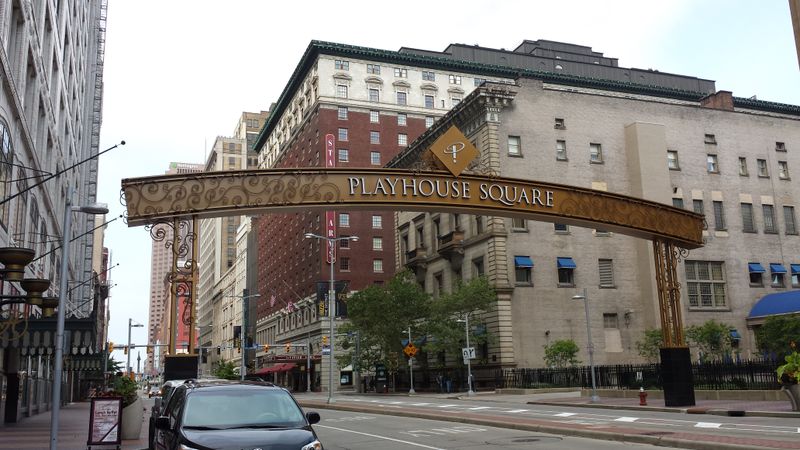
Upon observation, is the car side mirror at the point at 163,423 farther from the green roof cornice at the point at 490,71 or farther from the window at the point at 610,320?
the green roof cornice at the point at 490,71

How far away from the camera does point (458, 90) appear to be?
97.7 metres

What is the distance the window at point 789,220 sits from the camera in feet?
217

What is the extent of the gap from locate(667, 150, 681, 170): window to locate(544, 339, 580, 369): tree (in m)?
21.2

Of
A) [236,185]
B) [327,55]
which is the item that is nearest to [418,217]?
[327,55]

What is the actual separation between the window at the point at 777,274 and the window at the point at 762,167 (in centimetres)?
837

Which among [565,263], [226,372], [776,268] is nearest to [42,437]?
[565,263]

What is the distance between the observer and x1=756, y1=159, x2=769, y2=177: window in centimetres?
6638

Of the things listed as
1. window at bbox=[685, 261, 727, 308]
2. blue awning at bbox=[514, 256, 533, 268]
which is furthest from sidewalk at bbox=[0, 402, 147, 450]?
window at bbox=[685, 261, 727, 308]

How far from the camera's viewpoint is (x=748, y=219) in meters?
64.9

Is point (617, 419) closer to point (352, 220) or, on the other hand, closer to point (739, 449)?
point (739, 449)

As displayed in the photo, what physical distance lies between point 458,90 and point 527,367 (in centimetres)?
5199

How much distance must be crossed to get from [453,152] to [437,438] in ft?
26.7

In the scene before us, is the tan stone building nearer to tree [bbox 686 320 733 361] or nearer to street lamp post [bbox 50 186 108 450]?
tree [bbox 686 320 733 361]

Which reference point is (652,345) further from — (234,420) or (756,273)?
(234,420)
